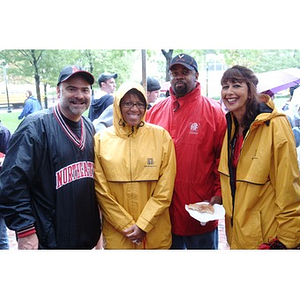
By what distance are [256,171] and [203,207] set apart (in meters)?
0.67

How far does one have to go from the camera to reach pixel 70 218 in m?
2.45

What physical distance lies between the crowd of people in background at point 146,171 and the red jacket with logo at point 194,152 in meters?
0.01

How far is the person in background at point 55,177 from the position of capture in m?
2.22

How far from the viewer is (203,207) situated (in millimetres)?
2832

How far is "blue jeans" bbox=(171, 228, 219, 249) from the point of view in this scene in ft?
10.4

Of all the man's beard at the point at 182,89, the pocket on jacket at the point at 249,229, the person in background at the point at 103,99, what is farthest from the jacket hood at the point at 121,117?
the person in background at the point at 103,99

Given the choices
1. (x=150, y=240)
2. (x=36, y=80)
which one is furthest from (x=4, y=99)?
(x=150, y=240)

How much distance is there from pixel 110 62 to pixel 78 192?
34.9 feet

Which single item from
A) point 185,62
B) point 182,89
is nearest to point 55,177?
point 182,89

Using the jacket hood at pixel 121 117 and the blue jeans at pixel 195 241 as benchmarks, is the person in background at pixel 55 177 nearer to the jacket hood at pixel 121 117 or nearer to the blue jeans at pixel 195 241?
the jacket hood at pixel 121 117

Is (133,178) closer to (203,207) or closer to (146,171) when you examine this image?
(146,171)

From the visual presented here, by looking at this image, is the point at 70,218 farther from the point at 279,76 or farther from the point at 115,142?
the point at 279,76

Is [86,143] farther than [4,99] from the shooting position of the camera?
No

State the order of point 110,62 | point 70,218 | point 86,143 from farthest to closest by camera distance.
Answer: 1. point 110,62
2. point 86,143
3. point 70,218
